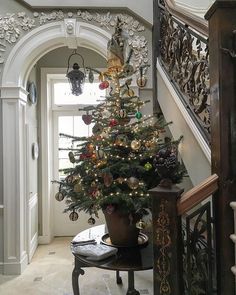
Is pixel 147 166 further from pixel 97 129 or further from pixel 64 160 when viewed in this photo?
pixel 64 160

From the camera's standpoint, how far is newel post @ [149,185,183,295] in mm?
1391

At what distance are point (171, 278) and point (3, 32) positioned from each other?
315 centimetres

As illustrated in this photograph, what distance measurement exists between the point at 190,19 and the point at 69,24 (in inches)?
70.1

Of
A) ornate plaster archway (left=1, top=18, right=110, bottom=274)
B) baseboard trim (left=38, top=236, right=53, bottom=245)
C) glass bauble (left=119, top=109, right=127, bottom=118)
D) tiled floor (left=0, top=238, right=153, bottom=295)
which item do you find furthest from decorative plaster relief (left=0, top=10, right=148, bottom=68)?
baseboard trim (left=38, top=236, right=53, bottom=245)

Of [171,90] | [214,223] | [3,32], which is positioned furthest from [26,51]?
[214,223]

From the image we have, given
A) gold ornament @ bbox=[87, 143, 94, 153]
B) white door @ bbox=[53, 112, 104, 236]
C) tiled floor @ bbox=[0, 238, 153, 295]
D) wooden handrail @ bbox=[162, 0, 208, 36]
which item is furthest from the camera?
white door @ bbox=[53, 112, 104, 236]

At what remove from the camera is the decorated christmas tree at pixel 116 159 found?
7.17ft

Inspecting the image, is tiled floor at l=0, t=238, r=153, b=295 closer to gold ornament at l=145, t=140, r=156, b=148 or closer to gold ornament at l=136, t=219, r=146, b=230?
gold ornament at l=136, t=219, r=146, b=230

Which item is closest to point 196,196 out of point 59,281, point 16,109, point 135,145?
point 135,145

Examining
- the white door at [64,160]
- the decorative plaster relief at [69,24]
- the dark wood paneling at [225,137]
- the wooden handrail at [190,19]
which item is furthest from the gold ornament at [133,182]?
the white door at [64,160]

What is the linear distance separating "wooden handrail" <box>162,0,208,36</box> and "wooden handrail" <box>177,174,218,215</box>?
2.95 feet

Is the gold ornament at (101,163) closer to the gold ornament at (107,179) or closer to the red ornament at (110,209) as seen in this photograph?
the gold ornament at (107,179)

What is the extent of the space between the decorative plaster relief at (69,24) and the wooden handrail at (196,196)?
2.28 meters

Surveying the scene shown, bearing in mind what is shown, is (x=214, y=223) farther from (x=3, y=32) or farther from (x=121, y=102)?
(x=3, y=32)
